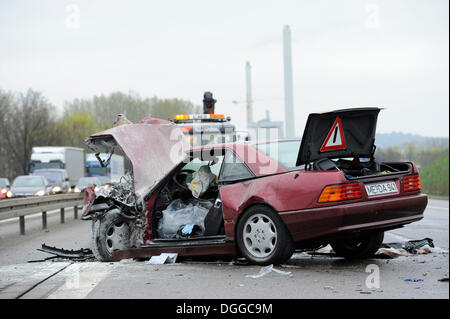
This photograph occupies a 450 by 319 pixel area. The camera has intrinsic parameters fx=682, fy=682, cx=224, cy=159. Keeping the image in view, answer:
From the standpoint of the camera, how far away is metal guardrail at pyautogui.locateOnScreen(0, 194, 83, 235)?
14680 millimetres

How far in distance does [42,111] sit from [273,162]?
6296 cm

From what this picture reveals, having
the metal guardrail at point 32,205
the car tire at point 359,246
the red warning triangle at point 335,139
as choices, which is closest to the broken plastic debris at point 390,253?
the car tire at point 359,246

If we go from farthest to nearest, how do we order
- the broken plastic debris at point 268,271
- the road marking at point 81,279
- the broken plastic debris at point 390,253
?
the broken plastic debris at point 390,253, the broken plastic debris at point 268,271, the road marking at point 81,279

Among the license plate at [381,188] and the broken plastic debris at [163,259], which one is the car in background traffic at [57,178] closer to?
the broken plastic debris at [163,259]

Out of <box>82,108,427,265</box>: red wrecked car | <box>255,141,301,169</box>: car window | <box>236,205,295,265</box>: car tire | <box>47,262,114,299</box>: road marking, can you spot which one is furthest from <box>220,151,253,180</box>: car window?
<box>47,262,114,299</box>: road marking

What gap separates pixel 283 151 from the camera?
7.64m

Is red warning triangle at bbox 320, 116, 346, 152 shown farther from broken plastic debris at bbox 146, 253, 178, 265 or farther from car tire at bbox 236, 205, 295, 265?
broken plastic debris at bbox 146, 253, 178, 265

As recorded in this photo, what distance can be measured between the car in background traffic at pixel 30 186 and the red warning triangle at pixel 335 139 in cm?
2441

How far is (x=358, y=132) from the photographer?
296 inches

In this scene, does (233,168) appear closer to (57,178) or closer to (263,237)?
(263,237)

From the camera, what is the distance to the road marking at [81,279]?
5778 millimetres

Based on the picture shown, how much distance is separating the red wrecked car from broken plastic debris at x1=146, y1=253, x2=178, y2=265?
85 millimetres
